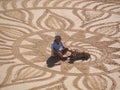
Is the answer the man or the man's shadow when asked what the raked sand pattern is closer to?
the man's shadow

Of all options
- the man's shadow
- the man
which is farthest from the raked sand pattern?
the man

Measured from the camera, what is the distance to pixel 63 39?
39.2ft

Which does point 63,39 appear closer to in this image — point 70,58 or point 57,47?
point 70,58

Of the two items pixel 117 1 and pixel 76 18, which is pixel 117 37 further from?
pixel 117 1

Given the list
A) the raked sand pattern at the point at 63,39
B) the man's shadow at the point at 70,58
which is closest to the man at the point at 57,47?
the man's shadow at the point at 70,58

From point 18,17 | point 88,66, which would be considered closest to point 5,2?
point 18,17

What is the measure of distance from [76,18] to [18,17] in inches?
86.3

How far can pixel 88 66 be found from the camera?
10.5 meters

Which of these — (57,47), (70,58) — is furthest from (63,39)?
(57,47)

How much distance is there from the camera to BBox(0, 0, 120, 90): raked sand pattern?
9.70 meters

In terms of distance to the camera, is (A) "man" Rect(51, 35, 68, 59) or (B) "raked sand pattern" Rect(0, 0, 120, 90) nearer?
(B) "raked sand pattern" Rect(0, 0, 120, 90)

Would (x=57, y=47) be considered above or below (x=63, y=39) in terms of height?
above

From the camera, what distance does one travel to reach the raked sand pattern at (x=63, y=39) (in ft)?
31.8

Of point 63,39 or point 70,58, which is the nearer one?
point 70,58
